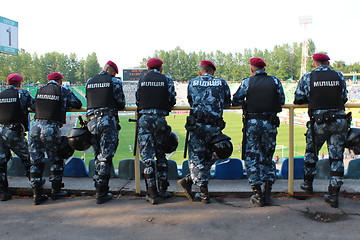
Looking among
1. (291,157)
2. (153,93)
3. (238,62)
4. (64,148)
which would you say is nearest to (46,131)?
(64,148)

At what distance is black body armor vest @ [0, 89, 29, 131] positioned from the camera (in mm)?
3996

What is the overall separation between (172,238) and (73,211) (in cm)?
133

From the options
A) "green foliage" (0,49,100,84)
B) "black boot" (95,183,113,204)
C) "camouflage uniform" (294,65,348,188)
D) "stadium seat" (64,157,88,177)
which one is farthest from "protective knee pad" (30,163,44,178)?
"green foliage" (0,49,100,84)

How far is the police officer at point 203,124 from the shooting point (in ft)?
12.0

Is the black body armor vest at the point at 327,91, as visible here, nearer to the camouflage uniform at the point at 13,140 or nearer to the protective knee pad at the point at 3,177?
the camouflage uniform at the point at 13,140

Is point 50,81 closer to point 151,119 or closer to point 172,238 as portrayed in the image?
point 151,119

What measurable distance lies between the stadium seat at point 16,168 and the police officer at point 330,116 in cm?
426

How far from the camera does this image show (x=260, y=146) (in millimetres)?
3660

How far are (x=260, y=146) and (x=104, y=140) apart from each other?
1.86 metres

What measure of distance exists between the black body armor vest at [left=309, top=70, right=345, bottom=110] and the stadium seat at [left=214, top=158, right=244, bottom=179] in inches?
57.1

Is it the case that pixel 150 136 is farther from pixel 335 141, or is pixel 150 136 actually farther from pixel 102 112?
pixel 335 141

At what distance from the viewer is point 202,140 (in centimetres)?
371

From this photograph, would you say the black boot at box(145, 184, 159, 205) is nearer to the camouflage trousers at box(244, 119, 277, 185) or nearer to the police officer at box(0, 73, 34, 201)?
the camouflage trousers at box(244, 119, 277, 185)

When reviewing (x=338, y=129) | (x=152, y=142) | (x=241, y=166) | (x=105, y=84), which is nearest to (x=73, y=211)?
(x=152, y=142)
